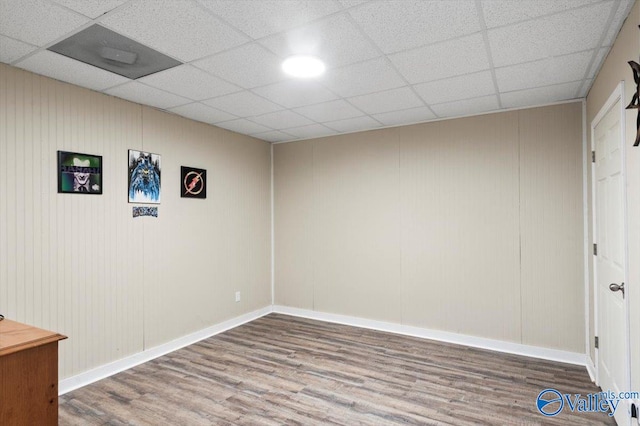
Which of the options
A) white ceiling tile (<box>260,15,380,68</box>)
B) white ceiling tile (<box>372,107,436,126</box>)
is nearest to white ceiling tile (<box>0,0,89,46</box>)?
white ceiling tile (<box>260,15,380,68</box>)

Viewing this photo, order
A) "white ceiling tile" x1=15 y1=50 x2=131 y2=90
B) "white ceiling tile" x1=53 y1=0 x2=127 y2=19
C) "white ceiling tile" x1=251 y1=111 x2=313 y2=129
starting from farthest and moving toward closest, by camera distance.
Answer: "white ceiling tile" x1=251 y1=111 x2=313 y2=129 → "white ceiling tile" x1=15 y1=50 x2=131 y2=90 → "white ceiling tile" x1=53 y1=0 x2=127 y2=19

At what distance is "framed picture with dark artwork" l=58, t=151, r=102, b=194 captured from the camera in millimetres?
3027

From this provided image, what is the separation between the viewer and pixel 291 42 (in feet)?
7.83

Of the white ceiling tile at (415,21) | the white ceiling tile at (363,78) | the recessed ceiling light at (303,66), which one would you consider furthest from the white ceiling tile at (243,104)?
the white ceiling tile at (415,21)

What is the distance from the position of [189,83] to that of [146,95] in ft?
1.99

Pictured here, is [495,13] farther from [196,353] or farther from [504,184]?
[196,353]

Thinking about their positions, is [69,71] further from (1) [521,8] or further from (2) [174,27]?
(1) [521,8]

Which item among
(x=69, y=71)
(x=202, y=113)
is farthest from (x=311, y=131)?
(x=69, y=71)

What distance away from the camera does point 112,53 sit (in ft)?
8.28

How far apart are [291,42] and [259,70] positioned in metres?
0.53

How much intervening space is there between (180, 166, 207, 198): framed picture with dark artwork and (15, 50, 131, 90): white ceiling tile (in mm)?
1229

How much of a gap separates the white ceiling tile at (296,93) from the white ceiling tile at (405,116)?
89 centimetres

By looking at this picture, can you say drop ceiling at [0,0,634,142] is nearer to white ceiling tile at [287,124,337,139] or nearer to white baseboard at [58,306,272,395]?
white ceiling tile at [287,124,337,139]

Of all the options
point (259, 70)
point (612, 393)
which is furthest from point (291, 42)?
point (612, 393)
